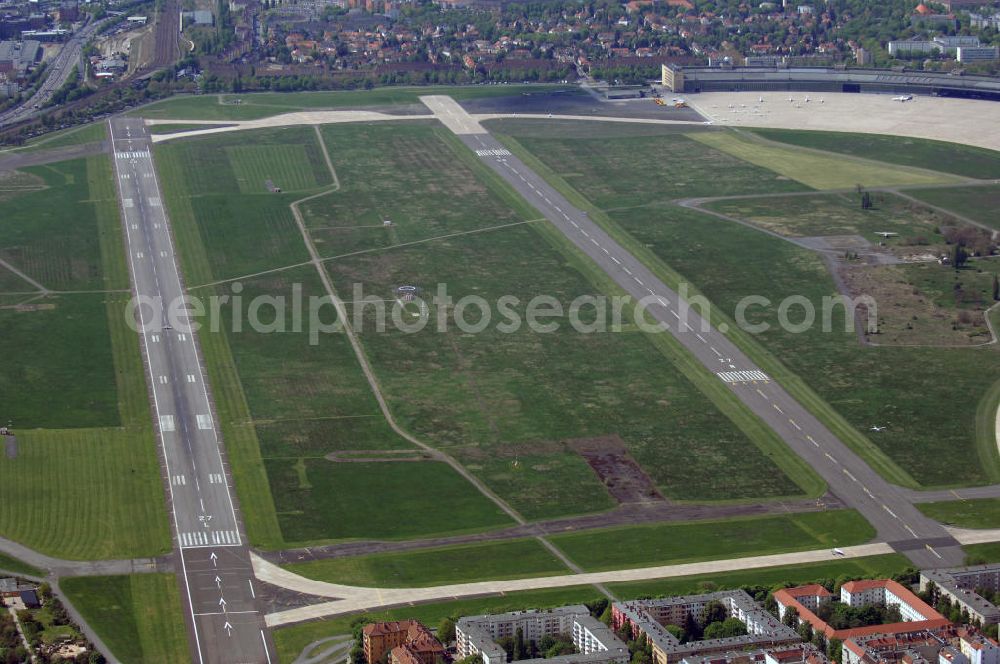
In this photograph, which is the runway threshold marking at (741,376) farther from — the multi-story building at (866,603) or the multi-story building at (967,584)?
the multi-story building at (866,603)

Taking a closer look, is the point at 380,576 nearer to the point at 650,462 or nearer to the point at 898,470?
the point at 650,462

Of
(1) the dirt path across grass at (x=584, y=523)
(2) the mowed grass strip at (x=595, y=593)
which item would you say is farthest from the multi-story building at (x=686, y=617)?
(1) the dirt path across grass at (x=584, y=523)

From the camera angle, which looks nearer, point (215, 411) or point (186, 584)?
point (186, 584)

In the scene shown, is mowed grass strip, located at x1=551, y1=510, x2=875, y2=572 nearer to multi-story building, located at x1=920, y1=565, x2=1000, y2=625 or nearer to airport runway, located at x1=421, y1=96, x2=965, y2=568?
airport runway, located at x1=421, y1=96, x2=965, y2=568

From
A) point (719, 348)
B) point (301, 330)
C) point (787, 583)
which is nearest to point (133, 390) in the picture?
point (301, 330)

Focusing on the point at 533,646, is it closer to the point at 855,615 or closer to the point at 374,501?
the point at 855,615

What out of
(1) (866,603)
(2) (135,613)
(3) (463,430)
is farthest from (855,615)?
(2) (135,613)

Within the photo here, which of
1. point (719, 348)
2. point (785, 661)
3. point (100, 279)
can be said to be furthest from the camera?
point (100, 279)
